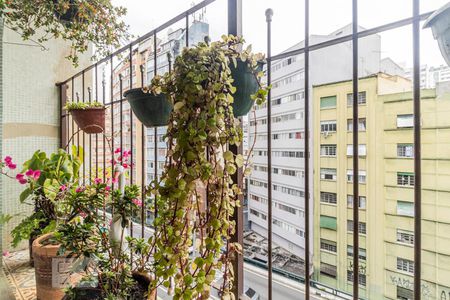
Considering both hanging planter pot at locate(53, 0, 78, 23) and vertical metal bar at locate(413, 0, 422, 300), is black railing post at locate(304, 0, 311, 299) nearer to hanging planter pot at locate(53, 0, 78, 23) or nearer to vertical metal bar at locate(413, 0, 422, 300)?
vertical metal bar at locate(413, 0, 422, 300)

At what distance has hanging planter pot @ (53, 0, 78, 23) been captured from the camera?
166cm

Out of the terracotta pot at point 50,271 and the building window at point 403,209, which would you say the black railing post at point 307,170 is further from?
the terracotta pot at point 50,271

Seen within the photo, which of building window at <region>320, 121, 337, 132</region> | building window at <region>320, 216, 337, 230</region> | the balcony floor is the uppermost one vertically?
building window at <region>320, 121, 337, 132</region>

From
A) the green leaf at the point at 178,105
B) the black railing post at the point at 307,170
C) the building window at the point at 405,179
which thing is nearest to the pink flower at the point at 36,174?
the green leaf at the point at 178,105

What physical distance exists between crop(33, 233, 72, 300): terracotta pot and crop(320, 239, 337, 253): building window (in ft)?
4.32

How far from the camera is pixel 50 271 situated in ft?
5.19

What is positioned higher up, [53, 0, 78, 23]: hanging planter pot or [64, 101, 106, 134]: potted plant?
[53, 0, 78, 23]: hanging planter pot

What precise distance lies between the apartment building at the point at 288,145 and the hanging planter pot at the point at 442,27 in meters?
0.44

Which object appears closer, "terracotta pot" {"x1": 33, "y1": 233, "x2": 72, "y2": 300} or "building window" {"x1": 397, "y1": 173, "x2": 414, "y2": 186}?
"building window" {"x1": 397, "y1": 173, "x2": 414, "y2": 186}

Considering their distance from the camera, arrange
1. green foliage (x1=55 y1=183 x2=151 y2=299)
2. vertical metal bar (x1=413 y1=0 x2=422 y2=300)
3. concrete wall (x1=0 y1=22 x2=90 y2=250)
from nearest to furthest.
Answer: vertical metal bar (x1=413 y1=0 x2=422 y2=300), green foliage (x1=55 y1=183 x2=151 y2=299), concrete wall (x1=0 y1=22 x2=90 y2=250)

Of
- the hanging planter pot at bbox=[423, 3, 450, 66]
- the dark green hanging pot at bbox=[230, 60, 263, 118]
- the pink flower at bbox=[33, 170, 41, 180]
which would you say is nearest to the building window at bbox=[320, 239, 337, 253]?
the dark green hanging pot at bbox=[230, 60, 263, 118]

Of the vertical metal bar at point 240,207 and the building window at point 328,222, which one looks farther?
the vertical metal bar at point 240,207

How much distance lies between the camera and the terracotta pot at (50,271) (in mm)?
1561

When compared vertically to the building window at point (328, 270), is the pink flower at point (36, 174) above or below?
above
